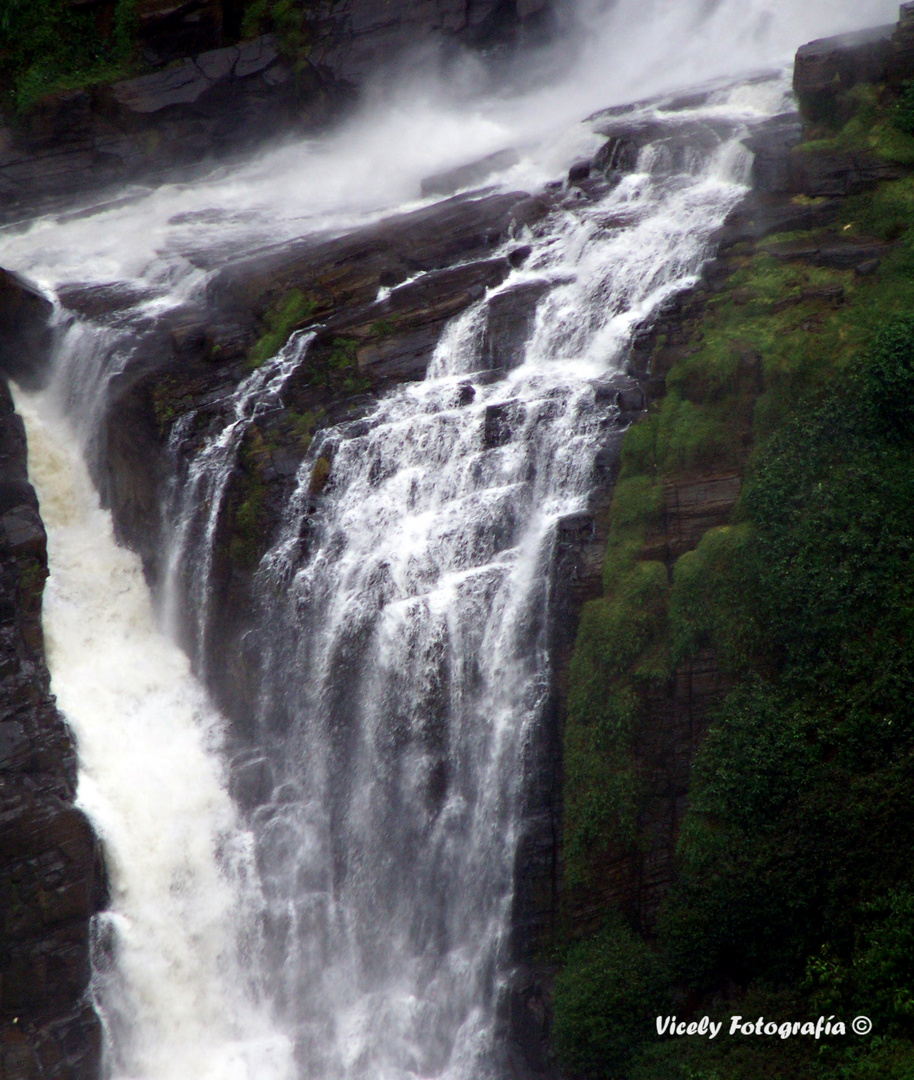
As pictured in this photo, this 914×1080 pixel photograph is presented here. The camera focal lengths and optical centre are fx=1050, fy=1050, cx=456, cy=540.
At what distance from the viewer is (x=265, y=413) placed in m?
26.9

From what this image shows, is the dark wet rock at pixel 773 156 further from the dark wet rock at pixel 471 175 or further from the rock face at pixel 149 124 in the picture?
the rock face at pixel 149 124

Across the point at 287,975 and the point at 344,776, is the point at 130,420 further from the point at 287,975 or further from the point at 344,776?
the point at 287,975

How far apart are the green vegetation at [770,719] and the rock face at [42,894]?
992 centimetres

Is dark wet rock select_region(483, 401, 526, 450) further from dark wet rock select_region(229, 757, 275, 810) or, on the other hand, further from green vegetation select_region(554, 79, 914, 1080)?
dark wet rock select_region(229, 757, 275, 810)

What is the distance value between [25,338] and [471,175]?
16.1 meters

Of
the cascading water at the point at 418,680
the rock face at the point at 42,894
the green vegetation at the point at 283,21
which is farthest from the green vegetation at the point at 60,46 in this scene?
the rock face at the point at 42,894

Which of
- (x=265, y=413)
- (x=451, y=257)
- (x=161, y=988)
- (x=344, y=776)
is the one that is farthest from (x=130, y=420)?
(x=161, y=988)

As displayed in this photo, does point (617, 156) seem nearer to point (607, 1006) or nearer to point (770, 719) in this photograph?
point (770, 719)

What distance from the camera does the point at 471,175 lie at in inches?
1462

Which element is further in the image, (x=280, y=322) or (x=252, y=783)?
(x=280, y=322)

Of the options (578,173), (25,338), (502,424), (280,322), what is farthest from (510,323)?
(25,338)

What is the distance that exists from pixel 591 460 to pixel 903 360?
252 inches

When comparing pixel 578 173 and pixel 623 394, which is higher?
pixel 578 173

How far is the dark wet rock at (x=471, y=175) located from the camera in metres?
36.8
